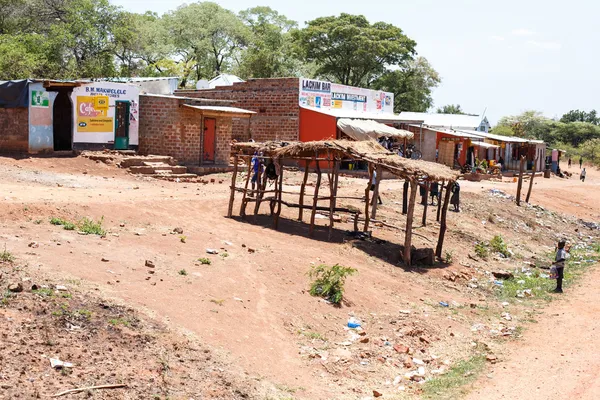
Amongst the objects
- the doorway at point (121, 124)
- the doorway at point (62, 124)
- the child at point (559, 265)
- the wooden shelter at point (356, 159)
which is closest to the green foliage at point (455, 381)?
the wooden shelter at point (356, 159)

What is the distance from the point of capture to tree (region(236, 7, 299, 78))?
50562mm

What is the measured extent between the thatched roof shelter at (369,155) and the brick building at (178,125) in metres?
8.14

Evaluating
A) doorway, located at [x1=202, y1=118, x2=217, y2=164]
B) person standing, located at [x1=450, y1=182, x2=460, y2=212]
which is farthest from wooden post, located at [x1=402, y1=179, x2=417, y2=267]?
doorway, located at [x1=202, y1=118, x2=217, y2=164]

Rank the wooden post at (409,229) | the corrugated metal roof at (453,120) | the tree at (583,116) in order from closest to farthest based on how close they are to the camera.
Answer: the wooden post at (409,229)
the corrugated metal roof at (453,120)
the tree at (583,116)

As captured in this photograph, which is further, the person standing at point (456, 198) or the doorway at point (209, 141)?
the doorway at point (209, 141)

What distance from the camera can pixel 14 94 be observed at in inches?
877

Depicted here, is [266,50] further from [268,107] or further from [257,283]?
[257,283]

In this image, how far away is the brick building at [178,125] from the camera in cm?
2519

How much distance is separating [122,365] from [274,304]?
13.3 feet

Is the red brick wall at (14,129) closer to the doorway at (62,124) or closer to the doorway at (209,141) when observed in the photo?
the doorway at (62,124)

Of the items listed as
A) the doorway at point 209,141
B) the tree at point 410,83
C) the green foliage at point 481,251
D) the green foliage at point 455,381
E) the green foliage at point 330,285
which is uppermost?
the tree at point 410,83

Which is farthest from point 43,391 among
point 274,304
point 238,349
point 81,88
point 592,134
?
point 592,134

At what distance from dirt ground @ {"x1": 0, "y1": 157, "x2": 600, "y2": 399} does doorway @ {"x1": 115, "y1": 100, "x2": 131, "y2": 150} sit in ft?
11.6

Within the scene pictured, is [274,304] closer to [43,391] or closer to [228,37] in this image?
[43,391]
